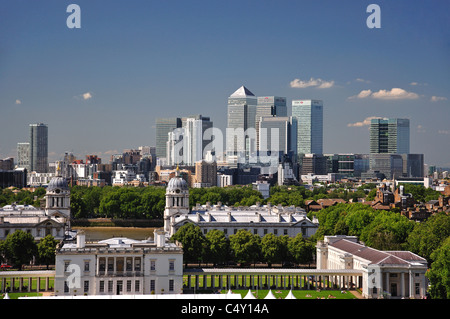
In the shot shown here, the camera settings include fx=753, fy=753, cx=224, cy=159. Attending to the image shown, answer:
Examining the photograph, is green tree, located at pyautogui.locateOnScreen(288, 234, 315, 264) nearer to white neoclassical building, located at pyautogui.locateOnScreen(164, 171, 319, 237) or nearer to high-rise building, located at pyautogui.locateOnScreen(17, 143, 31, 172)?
white neoclassical building, located at pyautogui.locateOnScreen(164, 171, 319, 237)

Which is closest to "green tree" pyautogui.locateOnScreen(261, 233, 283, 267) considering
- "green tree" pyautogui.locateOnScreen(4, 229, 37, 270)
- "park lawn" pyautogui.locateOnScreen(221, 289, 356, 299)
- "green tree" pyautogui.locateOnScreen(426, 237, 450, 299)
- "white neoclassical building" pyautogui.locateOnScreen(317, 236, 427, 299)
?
"park lawn" pyautogui.locateOnScreen(221, 289, 356, 299)

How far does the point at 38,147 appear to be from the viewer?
323 ft

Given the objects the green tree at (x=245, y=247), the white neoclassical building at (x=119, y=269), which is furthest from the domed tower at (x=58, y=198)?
the white neoclassical building at (x=119, y=269)

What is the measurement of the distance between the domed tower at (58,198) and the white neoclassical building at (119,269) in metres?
23.2

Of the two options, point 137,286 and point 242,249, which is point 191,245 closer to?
point 242,249

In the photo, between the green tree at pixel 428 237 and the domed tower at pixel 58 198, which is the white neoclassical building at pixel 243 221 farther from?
the green tree at pixel 428 237

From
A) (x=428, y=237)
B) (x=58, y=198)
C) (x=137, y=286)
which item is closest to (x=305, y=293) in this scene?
(x=137, y=286)

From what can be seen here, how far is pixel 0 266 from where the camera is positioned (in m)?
48.8

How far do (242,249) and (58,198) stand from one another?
62.2 feet

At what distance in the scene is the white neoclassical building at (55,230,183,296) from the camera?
38.9m

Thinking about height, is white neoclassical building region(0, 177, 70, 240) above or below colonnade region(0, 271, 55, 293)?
above

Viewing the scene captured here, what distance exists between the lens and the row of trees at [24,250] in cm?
4884

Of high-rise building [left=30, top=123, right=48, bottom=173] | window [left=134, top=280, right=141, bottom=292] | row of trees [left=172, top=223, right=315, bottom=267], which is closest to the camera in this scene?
window [left=134, top=280, right=141, bottom=292]
